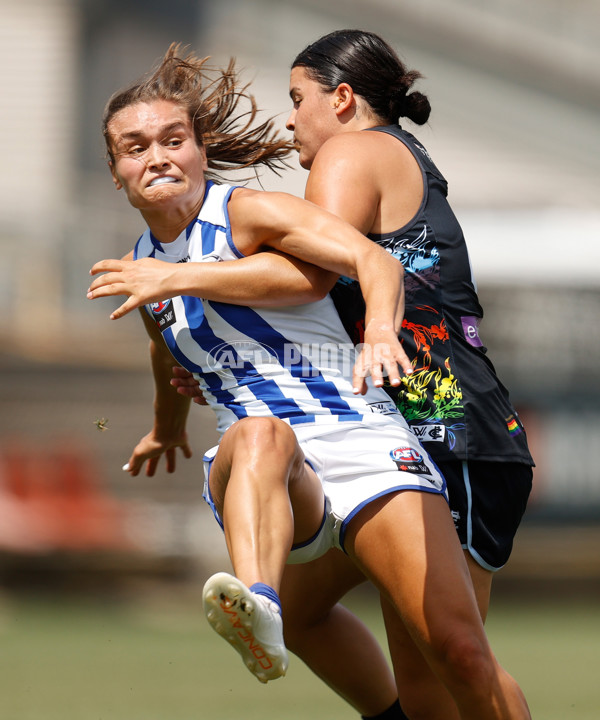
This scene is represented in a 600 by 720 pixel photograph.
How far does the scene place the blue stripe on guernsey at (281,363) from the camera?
271 cm

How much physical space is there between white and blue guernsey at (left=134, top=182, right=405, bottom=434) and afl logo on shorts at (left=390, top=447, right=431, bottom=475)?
0.44 ft

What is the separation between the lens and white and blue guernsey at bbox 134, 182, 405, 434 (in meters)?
2.71

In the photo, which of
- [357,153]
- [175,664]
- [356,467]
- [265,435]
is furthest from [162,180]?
[175,664]

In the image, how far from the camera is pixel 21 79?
1414cm

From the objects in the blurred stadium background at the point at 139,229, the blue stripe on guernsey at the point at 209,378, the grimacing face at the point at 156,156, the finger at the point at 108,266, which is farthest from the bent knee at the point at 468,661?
the blurred stadium background at the point at 139,229

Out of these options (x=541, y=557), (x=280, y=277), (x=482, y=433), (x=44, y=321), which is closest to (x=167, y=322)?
(x=280, y=277)

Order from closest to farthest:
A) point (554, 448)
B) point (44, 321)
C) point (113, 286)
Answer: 1. point (113, 286)
2. point (554, 448)
3. point (44, 321)

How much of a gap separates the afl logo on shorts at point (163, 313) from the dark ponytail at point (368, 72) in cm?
79

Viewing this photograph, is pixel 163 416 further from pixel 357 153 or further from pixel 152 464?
pixel 357 153

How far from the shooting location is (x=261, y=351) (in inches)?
108

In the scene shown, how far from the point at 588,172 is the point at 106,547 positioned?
868 cm

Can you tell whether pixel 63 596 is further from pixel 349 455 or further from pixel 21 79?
pixel 21 79

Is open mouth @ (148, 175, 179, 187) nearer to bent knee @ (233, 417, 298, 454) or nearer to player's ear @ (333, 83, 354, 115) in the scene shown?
player's ear @ (333, 83, 354, 115)

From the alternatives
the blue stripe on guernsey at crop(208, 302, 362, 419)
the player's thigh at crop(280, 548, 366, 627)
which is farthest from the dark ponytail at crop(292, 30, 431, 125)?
the player's thigh at crop(280, 548, 366, 627)
